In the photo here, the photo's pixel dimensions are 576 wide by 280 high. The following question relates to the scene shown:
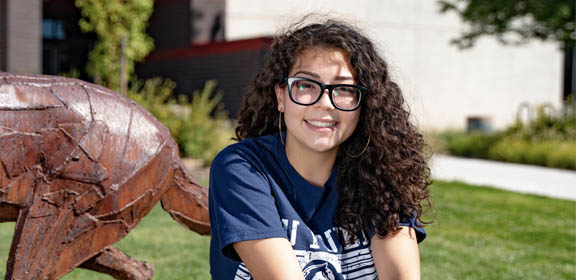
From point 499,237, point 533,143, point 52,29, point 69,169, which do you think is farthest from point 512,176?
point 52,29

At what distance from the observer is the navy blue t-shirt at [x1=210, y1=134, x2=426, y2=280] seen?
6.57 feet

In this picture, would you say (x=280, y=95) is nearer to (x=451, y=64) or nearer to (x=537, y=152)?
(x=537, y=152)

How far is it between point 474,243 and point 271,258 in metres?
4.48

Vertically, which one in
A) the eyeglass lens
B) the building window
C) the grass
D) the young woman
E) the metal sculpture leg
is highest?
the building window

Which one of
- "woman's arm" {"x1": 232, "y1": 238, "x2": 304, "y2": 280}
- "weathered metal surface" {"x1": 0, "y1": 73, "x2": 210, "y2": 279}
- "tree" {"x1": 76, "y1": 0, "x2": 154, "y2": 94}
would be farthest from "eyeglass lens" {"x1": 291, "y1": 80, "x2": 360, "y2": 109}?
"tree" {"x1": 76, "y1": 0, "x2": 154, "y2": 94}

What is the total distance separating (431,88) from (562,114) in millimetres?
4642

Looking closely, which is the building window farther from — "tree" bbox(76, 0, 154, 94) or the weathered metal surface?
the weathered metal surface

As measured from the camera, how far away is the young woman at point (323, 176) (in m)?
2.03

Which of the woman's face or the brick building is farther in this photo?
the brick building

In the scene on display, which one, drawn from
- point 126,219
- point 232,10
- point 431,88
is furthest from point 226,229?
point 431,88

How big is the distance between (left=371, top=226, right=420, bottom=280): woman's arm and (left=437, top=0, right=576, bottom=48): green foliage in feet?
36.5

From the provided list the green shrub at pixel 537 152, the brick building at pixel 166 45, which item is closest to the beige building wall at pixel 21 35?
the brick building at pixel 166 45

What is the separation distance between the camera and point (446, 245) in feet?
19.3

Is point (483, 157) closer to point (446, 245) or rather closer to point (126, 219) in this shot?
point (446, 245)
